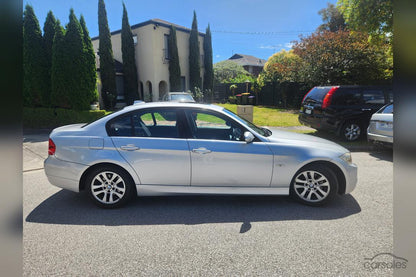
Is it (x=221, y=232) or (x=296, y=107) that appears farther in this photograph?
(x=296, y=107)

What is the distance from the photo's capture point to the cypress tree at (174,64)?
784 inches

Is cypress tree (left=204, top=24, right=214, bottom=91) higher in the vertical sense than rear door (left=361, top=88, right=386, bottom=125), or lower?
higher

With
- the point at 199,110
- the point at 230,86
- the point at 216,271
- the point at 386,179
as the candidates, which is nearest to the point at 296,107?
the point at 230,86

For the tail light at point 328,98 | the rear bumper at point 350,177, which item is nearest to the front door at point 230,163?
the rear bumper at point 350,177

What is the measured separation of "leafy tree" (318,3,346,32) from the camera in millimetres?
29219

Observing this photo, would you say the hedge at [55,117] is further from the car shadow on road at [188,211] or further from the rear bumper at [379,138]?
the rear bumper at [379,138]

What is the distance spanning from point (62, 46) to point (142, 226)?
Result: 33.0ft

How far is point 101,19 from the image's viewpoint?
18.4 m

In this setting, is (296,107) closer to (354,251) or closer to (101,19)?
(101,19)

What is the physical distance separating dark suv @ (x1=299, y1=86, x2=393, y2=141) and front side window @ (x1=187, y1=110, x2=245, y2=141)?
5.15 meters

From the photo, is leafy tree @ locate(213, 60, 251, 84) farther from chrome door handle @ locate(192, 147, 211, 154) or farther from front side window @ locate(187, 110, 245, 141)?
chrome door handle @ locate(192, 147, 211, 154)

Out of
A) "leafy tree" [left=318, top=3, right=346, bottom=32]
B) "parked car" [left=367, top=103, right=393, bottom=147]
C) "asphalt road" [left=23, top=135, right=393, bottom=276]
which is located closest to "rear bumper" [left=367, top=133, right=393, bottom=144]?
"parked car" [left=367, top=103, right=393, bottom=147]

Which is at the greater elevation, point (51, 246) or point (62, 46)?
point (62, 46)

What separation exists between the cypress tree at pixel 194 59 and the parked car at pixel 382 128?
669 inches
